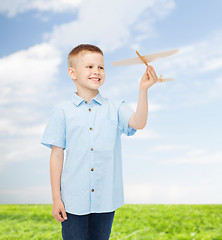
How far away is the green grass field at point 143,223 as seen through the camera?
3287 mm

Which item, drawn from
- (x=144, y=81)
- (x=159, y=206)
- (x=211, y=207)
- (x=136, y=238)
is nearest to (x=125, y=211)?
(x=159, y=206)

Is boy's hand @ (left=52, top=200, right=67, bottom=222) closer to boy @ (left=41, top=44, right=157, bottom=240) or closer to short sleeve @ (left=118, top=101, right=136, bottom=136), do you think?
boy @ (left=41, top=44, right=157, bottom=240)

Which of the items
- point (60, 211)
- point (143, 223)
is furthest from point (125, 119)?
point (143, 223)

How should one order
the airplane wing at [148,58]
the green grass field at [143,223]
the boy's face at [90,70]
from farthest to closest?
1. the green grass field at [143,223]
2. the boy's face at [90,70]
3. the airplane wing at [148,58]

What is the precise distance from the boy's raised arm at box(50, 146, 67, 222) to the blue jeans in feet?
0.14

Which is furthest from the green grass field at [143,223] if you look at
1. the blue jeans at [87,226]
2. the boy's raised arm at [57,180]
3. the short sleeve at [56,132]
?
the short sleeve at [56,132]

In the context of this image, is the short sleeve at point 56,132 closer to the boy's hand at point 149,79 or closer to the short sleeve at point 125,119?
the short sleeve at point 125,119

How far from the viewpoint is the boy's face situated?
1610 millimetres

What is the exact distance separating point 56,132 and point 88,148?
192 mm

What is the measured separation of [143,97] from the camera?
154 centimetres

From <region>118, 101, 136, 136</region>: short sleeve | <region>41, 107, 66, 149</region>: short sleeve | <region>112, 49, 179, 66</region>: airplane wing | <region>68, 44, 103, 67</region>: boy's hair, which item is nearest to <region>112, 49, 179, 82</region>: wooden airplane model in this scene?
<region>112, 49, 179, 66</region>: airplane wing

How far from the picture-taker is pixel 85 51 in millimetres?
1637

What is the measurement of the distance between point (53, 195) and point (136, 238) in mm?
1887

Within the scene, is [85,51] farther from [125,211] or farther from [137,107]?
[125,211]
